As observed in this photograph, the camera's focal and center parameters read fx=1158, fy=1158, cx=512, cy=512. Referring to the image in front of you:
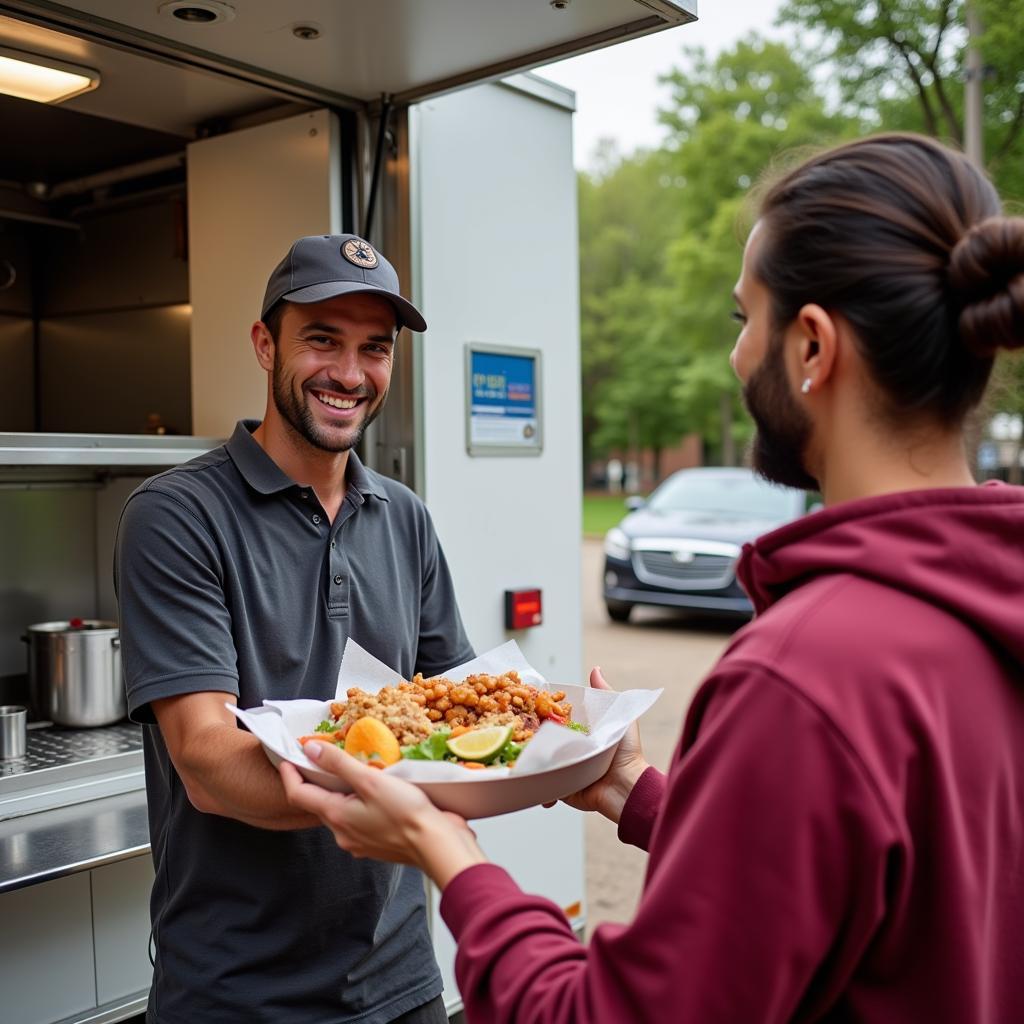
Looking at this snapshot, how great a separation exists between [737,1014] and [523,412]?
2.82 meters

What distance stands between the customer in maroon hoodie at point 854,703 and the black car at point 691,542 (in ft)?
32.2

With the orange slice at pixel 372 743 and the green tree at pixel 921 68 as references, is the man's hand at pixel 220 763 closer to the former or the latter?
the orange slice at pixel 372 743

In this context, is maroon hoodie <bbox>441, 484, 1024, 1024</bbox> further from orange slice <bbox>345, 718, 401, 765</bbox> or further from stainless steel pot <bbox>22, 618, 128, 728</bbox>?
stainless steel pot <bbox>22, 618, 128, 728</bbox>

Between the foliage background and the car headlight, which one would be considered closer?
the foliage background

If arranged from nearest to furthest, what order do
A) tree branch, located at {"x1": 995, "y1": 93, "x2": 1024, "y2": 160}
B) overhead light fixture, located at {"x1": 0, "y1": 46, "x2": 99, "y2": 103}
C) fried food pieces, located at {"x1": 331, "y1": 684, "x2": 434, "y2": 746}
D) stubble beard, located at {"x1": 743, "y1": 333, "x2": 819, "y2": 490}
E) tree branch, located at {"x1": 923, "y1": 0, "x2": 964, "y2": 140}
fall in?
stubble beard, located at {"x1": 743, "y1": 333, "x2": 819, "y2": 490}, fried food pieces, located at {"x1": 331, "y1": 684, "x2": 434, "y2": 746}, overhead light fixture, located at {"x1": 0, "y1": 46, "x2": 99, "y2": 103}, tree branch, located at {"x1": 995, "y1": 93, "x2": 1024, "y2": 160}, tree branch, located at {"x1": 923, "y1": 0, "x2": 964, "y2": 140}

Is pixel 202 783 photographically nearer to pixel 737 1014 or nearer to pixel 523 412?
pixel 737 1014

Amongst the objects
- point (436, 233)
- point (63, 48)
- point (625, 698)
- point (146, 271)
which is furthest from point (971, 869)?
point (146, 271)

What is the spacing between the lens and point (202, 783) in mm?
1932

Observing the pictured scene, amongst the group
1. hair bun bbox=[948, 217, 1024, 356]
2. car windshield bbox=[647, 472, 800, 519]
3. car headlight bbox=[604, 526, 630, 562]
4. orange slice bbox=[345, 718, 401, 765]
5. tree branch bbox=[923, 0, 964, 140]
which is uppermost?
tree branch bbox=[923, 0, 964, 140]

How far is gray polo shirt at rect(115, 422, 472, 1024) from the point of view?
205 cm

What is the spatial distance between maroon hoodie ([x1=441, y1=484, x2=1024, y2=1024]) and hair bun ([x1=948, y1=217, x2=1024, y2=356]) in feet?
0.55

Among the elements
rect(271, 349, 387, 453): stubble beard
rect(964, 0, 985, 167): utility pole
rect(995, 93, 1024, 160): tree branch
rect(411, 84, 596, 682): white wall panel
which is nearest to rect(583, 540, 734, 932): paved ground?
rect(411, 84, 596, 682): white wall panel

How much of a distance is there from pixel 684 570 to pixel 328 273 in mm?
9455

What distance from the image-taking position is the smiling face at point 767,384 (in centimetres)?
134
